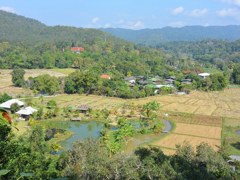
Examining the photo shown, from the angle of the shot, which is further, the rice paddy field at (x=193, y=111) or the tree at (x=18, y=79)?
the tree at (x=18, y=79)

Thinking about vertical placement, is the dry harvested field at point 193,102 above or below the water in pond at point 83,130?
below

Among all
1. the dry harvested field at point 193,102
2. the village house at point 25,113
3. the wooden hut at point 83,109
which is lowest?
the dry harvested field at point 193,102

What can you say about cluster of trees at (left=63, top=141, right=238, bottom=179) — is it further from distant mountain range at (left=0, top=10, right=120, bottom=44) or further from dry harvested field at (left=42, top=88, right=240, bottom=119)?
distant mountain range at (left=0, top=10, right=120, bottom=44)

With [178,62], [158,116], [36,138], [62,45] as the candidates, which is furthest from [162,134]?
[62,45]

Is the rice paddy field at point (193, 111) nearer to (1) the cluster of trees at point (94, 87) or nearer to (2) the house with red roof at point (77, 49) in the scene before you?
(1) the cluster of trees at point (94, 87)

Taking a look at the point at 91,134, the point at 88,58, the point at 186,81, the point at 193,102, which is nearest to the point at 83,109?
the point at 91,134

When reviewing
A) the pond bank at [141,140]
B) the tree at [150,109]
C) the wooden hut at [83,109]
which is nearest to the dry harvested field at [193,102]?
the wooden hut at [83,109]

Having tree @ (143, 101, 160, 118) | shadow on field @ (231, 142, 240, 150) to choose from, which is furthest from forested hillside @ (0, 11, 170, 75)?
shadow on field @ (231, 142, 240, 150)
